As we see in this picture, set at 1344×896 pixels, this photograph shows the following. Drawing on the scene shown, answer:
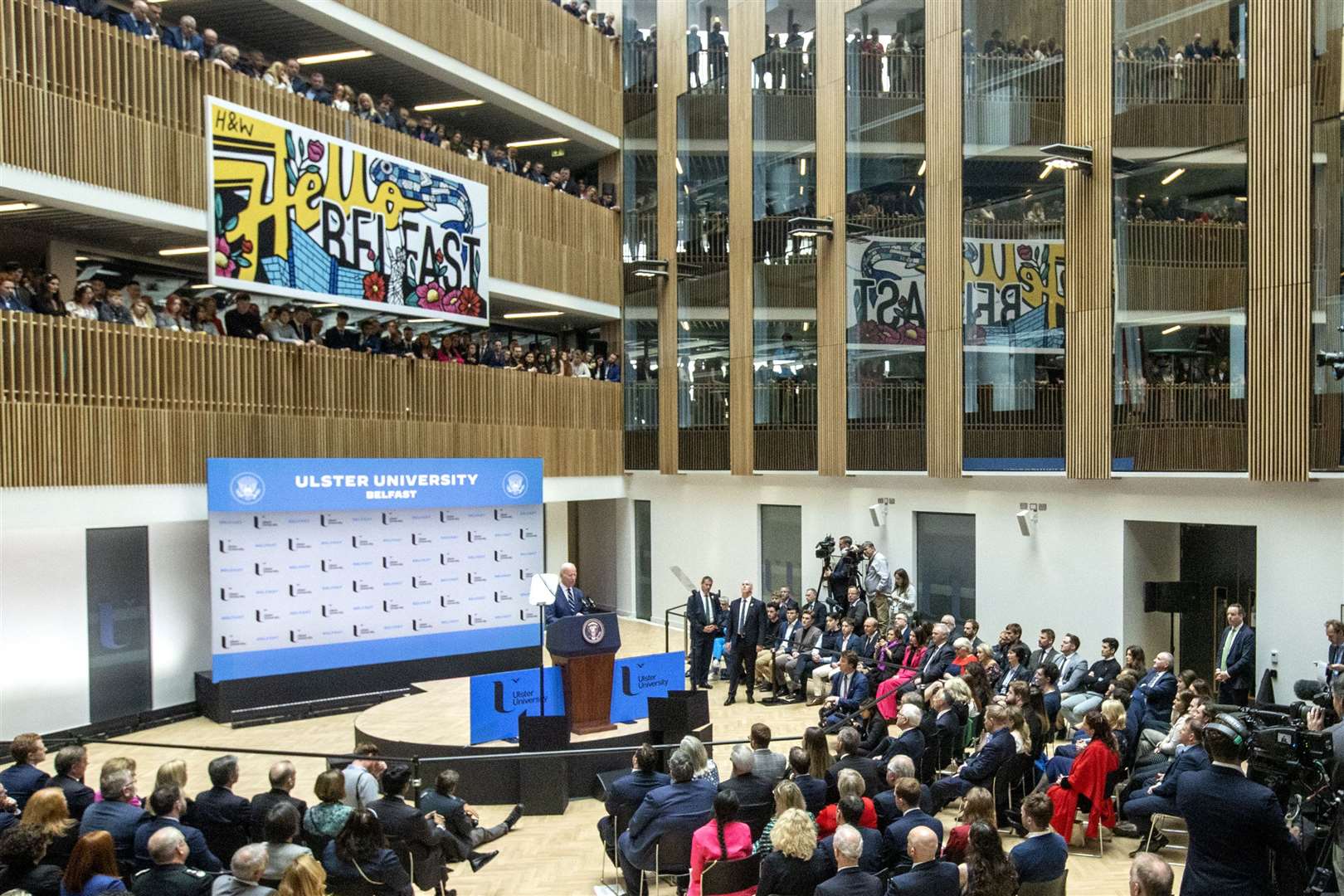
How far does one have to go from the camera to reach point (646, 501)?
82.0 ft

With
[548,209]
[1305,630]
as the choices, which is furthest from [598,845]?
[548,209]

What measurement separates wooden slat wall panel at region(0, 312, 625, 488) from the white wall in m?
Answer: 3.83

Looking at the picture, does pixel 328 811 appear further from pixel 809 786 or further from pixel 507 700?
pixel 507 700

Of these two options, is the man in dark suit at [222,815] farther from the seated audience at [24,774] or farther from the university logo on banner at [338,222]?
the university logo on banner at [338,222]

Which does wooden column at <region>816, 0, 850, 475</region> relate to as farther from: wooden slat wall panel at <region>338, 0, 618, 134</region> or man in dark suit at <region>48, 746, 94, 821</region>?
man in dark suit at <region>48, 746, 94, 821</region>

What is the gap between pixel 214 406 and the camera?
50.1ft

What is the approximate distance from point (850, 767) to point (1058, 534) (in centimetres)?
916

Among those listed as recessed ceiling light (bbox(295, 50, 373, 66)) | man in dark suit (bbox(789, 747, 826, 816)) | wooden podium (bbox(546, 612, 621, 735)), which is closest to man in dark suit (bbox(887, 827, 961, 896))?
man in dark suit (bbox(789, 747, 826, 816))

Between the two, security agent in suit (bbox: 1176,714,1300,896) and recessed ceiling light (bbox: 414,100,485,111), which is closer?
security agent in suit (bbox: 1176,714,1300,896)

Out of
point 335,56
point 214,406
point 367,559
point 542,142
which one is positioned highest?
point 335,56

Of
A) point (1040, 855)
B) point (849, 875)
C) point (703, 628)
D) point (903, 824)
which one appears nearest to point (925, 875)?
point (849, 875)

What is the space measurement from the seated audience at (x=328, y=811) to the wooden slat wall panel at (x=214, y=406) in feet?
25.6

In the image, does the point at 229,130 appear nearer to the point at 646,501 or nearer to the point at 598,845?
the point at 598,845

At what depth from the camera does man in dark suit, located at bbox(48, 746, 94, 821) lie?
725cm
